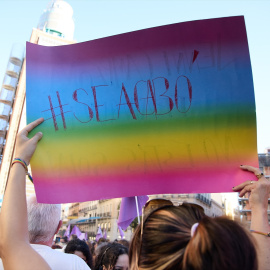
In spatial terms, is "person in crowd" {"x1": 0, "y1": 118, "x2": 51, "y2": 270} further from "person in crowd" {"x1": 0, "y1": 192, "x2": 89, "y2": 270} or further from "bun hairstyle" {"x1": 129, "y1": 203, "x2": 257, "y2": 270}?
"person in crowd" {"x1": 0, "y1": 192, "x2": 89, "y2": 270}

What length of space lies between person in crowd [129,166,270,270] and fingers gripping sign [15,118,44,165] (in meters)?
0.69

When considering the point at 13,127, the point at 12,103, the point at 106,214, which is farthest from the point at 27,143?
the point at 106,214

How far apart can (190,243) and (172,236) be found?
83mm

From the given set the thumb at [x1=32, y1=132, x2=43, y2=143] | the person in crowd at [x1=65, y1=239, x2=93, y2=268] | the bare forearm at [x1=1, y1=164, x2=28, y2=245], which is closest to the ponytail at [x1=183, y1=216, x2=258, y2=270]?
the bare forearm at [x1=1, y1=164, x2=28, y2=245]

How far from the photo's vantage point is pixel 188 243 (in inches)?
32.6

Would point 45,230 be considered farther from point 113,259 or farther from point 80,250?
point 80,250

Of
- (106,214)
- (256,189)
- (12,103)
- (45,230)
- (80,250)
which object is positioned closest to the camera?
(256,189)

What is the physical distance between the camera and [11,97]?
38.1 metres

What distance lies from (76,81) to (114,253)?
205 cm

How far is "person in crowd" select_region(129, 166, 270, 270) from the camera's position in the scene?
759 millimetres

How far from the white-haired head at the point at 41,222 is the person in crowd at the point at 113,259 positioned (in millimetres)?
1507

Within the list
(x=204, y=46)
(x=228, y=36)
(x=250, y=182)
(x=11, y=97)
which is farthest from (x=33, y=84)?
(x=11, y=97)

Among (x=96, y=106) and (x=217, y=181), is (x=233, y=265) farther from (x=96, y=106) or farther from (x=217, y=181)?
(x=96, y=106)

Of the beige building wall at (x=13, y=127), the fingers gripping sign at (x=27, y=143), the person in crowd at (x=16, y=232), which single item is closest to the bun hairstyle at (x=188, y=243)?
the person in crowd at (x=16, y=232)
